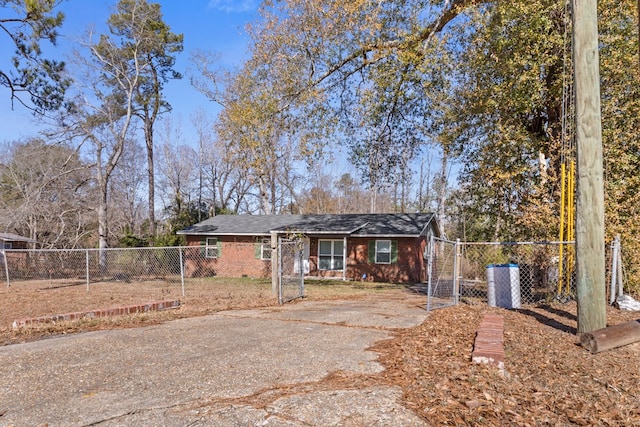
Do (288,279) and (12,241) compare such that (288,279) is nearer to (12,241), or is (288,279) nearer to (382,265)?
(382,265)

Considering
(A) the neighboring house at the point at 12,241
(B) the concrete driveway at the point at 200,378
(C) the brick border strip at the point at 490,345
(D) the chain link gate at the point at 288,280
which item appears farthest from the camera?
(A) the neighboring house at the point at 12,241

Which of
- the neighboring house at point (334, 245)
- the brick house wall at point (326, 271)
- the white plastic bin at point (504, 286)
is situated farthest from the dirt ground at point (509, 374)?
the brick house wall at point (326, 271)

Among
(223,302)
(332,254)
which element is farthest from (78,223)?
(223,302)

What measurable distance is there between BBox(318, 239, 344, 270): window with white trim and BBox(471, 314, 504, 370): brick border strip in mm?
14946

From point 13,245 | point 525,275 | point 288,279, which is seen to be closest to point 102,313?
point 288,279

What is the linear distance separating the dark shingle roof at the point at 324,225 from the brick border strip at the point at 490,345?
530 inches

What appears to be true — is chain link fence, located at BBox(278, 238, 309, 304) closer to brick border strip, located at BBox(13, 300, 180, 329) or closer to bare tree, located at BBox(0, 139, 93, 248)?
brick border strip, located at BBox(13, 300, 180, 329)

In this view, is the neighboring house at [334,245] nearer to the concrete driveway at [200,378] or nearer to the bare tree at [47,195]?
the bare tree at [47,195]

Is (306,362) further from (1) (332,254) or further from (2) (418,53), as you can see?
(1) (332,254)

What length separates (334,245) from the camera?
70.2 ft

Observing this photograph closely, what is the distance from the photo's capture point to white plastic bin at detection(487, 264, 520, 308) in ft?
28.3

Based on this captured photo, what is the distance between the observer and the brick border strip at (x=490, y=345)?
13.6ft

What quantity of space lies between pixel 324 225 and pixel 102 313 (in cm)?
1460

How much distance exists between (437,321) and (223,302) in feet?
17.1
